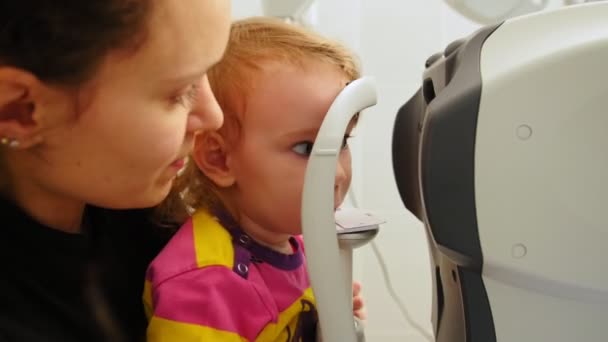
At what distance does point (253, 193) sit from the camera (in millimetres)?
737

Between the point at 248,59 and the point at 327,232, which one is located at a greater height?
the point at 248,59

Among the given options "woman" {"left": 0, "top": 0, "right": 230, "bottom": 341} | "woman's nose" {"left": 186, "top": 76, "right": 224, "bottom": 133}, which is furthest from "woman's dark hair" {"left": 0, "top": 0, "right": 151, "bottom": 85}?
"woman's nose" {"left": 186, "top": 76, "right": 224, "bottom": 133}

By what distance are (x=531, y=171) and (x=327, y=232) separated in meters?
0.18

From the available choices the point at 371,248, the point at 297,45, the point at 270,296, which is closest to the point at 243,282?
the point at 270,296

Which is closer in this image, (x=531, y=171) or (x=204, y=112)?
(x=531, y=171)

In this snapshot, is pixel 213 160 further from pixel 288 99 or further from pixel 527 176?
pixel 527 176

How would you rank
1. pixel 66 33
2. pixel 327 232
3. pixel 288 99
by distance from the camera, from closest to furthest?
pixel 66 33 → pixel 327 232 → pixel 288 99

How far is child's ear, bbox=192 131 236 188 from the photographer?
2.44ft

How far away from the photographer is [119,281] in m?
0.68

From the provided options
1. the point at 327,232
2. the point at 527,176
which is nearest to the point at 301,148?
the point at 327,232

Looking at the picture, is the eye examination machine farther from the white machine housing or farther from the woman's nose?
the woman's nose

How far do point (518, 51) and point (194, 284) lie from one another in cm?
37

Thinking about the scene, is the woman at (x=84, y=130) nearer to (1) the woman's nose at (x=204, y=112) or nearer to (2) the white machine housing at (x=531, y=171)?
(1) the woman's nose at (x=204, y=112)

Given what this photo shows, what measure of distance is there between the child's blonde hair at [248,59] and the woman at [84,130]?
0.37 ft
